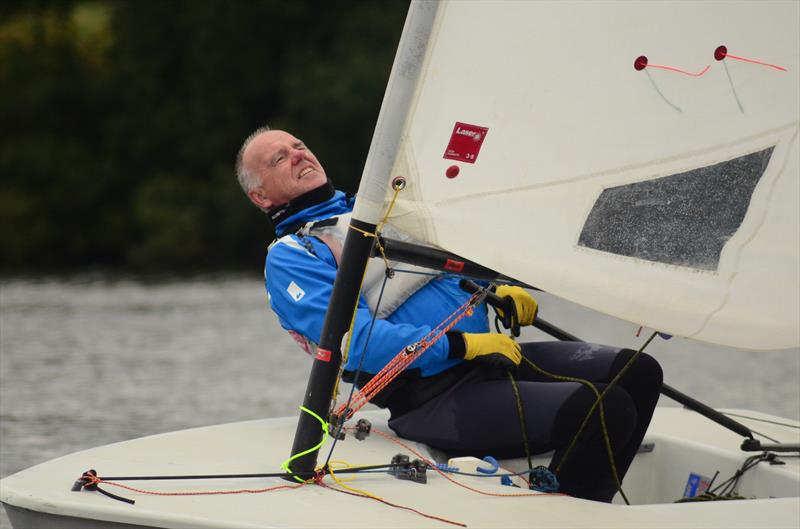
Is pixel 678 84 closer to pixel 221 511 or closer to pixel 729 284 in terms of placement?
pixel 729 284

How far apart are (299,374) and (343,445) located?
6880 millimetres

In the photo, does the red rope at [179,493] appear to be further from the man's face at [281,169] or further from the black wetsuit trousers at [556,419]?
the man's face at [281,169]

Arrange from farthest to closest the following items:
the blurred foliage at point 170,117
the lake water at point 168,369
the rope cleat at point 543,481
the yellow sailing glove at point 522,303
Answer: the blurred foliage at point 170,117 < the lake water at point 168,369 < the yellow sailing glove at point 522,303 < the rope cleat at point 543,481

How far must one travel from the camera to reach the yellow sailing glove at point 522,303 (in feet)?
10.4

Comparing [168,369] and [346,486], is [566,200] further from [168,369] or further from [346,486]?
[168,369]

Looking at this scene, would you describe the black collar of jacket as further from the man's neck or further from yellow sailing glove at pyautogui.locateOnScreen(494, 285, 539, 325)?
yellow sailing glove at pyautogui.locateOnScreen(494, 285, 539, 325)

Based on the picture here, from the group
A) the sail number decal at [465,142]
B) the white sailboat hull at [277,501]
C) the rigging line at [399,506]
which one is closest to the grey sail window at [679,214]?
the sail number decal at [465,142]

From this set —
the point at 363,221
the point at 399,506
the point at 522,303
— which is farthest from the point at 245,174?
the point at 399,506

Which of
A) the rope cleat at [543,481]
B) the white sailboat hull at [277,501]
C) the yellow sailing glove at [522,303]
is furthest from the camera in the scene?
the yellow sailing glove at [522,303]

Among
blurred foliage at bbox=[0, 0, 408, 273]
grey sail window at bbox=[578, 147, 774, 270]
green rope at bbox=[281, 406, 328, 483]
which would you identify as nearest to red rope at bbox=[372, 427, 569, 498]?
green rope at bbox=[281, 406, 328, 483]

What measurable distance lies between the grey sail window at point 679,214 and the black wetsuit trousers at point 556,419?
1.28 ft

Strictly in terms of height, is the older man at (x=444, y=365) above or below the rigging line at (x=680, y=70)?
below

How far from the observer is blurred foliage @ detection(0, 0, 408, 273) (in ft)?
75.3

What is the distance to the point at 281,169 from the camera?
10.1 ft
